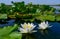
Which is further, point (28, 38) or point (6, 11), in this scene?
point (6, 11)

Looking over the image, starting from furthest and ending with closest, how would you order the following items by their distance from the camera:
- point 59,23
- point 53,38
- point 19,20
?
1. point 19,20
2. point 59,23
3. point 53,38

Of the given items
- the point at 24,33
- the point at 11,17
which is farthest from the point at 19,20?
the point at 24,33

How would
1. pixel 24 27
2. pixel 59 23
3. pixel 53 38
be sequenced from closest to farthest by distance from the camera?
pixel 53 38 < pixel 24 27 < pixel 59 23

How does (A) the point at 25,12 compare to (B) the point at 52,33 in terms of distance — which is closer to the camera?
(B) the point at 52,33

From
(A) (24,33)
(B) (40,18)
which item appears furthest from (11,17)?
(A) (24,33)

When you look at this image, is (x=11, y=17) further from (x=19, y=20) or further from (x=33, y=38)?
(x=33, y=38)

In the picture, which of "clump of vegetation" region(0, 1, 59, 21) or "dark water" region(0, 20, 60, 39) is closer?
"dark water" region(0, 20, 60, 39)

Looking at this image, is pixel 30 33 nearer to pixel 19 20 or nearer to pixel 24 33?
pixel 24 33

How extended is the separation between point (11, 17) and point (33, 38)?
73cm

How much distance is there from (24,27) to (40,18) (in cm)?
52

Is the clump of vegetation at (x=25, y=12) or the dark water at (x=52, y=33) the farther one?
the clump of vegetation at (x=25, y=12)

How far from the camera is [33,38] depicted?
141 centimetres

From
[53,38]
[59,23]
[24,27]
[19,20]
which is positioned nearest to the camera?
[53,38]

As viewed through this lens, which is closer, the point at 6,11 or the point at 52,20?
the point at 52,20
